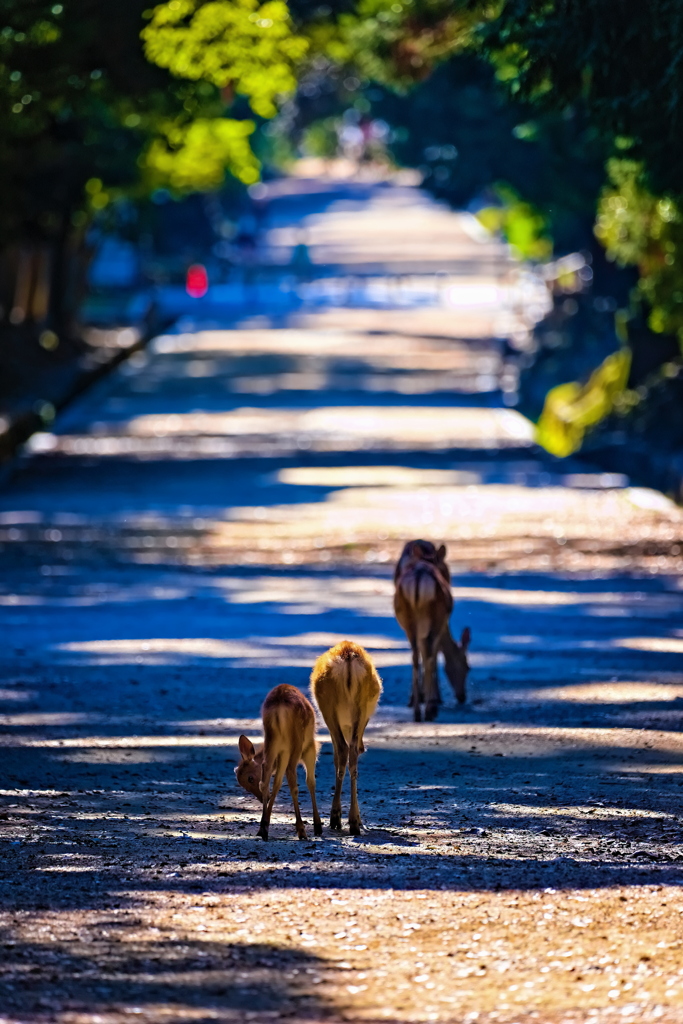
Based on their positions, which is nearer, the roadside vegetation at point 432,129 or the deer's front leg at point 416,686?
the deer's front leg at point 416,686

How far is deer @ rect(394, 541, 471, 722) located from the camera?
11.9 metres

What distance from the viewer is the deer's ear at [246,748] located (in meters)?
8.87

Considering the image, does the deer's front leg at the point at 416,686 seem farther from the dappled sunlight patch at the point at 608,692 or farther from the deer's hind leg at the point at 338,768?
the deer's hind leg at the point at 338,768

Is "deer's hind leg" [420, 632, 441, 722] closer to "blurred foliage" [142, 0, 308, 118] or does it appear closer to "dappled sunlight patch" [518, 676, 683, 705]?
"dappled sunlight patch" [518, 676, 683, 705]

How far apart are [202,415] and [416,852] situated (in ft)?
104

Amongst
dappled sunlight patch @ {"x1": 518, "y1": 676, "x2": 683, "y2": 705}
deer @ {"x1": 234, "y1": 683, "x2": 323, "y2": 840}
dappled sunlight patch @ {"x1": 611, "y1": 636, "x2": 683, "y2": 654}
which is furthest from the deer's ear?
dappled sunlight patch @ {"x1": 611, "y1": 636, "x2": 683, "y2": 654}

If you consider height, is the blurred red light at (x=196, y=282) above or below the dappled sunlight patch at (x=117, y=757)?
above

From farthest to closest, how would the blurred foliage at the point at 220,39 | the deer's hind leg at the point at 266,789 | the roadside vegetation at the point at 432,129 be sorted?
the blurred foliage at the point at 220,39 < the roadside vegetation at the point at 432,129 < the deer's hind leg at the point at 266,789

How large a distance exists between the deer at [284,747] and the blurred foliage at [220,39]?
1373 centimetres

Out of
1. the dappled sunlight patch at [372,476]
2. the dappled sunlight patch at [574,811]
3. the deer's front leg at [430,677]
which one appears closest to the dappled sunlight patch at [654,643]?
the deer's front leg at [430,677]

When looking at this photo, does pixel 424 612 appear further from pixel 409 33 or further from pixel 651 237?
pixel 651 237

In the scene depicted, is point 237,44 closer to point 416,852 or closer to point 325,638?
point 325,638

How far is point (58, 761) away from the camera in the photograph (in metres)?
10.7

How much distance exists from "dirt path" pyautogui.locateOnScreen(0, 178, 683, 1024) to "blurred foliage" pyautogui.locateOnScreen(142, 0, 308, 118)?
541 cm
